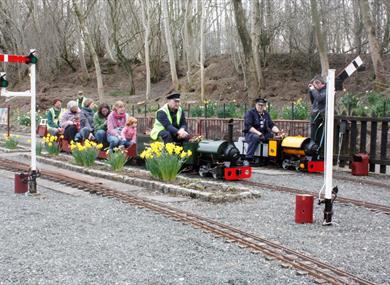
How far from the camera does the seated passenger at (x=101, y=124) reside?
1357 cm

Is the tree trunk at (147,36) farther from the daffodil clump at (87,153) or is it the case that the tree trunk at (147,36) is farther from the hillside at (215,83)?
the daffodil clump at (87,153)

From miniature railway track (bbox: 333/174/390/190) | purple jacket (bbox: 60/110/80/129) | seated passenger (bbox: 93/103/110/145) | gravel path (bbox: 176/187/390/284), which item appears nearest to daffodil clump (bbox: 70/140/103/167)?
seated passenger (bbox: 93/103/110/145)

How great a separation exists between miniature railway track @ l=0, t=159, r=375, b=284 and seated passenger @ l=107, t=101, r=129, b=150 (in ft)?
10.0

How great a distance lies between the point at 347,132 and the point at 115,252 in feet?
29.0

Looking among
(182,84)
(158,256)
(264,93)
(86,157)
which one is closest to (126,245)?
(158,256)

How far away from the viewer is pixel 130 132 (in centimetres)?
1306

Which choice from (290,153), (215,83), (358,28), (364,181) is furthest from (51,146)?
(358,28)

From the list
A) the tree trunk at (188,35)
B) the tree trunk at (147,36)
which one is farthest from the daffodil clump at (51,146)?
the tree trunk at (188,35)

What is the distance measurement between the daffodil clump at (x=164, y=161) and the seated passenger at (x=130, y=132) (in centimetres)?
279

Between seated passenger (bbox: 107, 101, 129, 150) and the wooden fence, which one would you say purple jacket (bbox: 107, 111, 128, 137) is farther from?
the wooden fence

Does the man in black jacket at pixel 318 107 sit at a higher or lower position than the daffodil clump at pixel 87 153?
higher

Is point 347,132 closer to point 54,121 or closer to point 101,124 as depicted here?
point 101,124

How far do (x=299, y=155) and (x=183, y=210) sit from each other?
529 centimetres

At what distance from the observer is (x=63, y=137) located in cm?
1571
